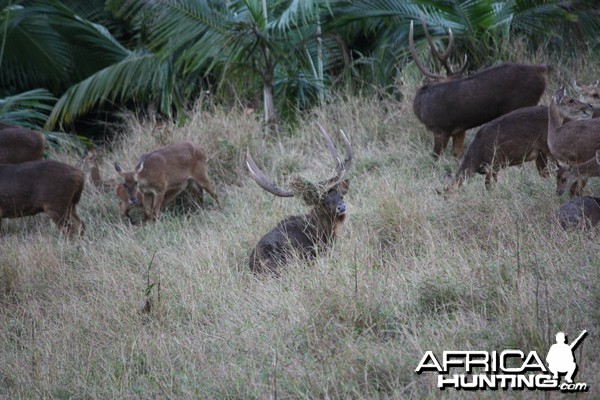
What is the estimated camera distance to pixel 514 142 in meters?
8.14

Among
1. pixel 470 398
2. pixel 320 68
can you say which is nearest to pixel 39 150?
pixel 320 68

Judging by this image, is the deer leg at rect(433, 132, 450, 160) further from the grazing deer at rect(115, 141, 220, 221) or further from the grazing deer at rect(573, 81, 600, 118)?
the grazing deer at rect(115, 141, 220, 221)

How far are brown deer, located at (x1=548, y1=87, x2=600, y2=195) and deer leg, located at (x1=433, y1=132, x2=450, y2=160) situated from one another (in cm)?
224

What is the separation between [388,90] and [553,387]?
32.0ft

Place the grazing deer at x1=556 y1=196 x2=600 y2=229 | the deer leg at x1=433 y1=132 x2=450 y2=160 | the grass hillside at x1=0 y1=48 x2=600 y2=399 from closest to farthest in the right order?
the grass hillside at x1=0 y1=48 x2=600 y2=399
the grazing deer at x1=556 y1=196 x2=600 y2=229
the deer leg at x1=433 y1=132 x2=450 y2=160

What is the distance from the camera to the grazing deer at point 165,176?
10148 millimetres

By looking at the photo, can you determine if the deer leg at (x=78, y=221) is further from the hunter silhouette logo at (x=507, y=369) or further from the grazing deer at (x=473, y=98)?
the hunter silhouette logo at (x=507, y=369)

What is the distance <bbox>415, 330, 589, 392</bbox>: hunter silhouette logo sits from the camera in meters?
4.02

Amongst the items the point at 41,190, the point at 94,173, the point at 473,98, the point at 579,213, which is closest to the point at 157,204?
the point at 41,190

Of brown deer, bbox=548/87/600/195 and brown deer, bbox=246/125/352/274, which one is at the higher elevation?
brown deer, bbox=548/87/600/195

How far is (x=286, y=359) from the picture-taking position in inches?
199

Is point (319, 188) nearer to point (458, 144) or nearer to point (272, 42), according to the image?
point (458, 144)

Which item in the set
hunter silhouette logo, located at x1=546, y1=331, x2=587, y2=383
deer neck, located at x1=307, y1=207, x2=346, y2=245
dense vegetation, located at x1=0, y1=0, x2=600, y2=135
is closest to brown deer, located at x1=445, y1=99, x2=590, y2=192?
deer neck, located at x1=307, y1=207, x2=346, y2=245

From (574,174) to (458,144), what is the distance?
2878mm
